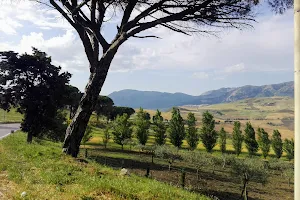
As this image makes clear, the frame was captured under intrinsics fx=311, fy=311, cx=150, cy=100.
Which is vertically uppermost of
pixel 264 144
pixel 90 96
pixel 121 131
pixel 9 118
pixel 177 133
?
pixel 90 96

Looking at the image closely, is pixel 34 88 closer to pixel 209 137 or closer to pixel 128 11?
pixel 128 11

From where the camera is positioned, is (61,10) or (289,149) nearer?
(61,10)

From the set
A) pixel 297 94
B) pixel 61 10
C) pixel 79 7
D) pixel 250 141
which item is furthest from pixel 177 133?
pixel 297 94

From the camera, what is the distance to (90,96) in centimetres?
947

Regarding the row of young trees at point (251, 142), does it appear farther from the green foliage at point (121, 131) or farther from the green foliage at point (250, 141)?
the green foliage at point (121, 131)

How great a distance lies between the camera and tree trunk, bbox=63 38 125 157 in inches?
372

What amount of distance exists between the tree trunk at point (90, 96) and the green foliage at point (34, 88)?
21343 millimetres

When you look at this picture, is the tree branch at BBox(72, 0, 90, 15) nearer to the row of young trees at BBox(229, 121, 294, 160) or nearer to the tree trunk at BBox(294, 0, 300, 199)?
the tree trunk at BBox(294, 0, 300, 199)

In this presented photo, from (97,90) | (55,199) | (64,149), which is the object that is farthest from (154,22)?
(55,199)

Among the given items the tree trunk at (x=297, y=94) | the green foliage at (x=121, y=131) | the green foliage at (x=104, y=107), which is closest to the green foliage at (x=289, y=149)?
the green foliage at (x=121, y=131)

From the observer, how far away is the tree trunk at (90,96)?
9.46 meters

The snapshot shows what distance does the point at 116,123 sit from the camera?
7456 cm

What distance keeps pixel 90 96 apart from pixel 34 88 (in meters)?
22.7

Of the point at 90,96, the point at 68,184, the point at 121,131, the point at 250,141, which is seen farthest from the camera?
the point at 250,141
